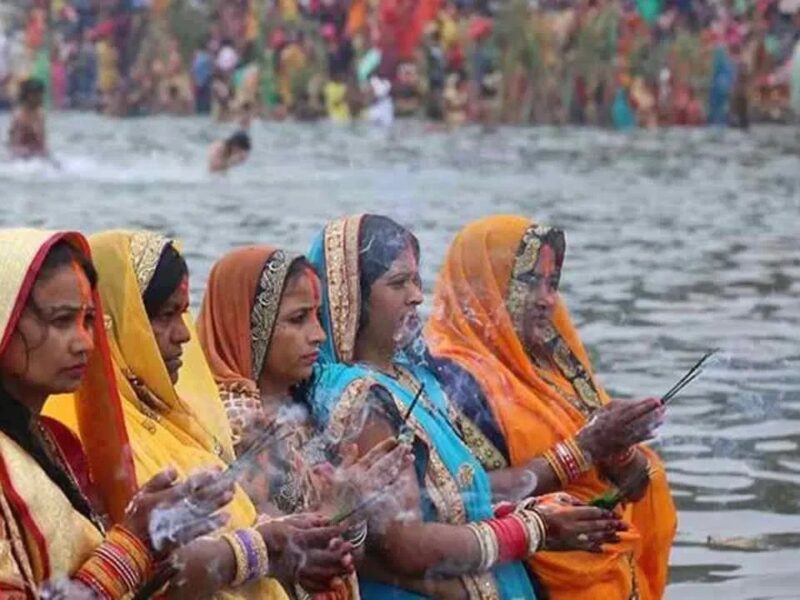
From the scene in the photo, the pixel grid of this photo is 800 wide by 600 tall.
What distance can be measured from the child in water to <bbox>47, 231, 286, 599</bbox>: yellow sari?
61.7 ft

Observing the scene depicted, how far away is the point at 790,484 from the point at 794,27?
80.3ft

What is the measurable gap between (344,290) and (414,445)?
0.43 m

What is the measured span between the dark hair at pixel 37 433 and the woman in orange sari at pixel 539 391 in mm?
1688

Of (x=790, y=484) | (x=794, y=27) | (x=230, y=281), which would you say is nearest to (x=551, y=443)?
(x=230, y=281)

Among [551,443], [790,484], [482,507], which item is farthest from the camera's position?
[790,484]

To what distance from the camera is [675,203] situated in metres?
20.3

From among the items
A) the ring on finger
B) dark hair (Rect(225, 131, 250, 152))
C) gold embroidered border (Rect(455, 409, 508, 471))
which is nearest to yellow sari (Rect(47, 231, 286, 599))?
the ring on finger

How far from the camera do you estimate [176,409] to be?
15.3 ft

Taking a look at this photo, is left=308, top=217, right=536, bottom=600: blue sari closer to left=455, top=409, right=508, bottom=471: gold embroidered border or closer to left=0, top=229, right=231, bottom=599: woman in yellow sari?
left=455, top=409, right=508, bottom=471: gold embroidered border

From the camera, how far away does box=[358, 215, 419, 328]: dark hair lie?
535cm

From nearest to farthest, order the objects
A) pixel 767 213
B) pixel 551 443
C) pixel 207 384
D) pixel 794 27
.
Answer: pixel 207 384 → pixel 551 443 → pixel 767 213 → pixel 794 27

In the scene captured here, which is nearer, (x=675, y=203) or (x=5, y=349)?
(x=5, y=349)

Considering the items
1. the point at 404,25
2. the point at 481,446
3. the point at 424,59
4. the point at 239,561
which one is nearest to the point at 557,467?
the point at 481,446

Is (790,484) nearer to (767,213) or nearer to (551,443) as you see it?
(551,443)
